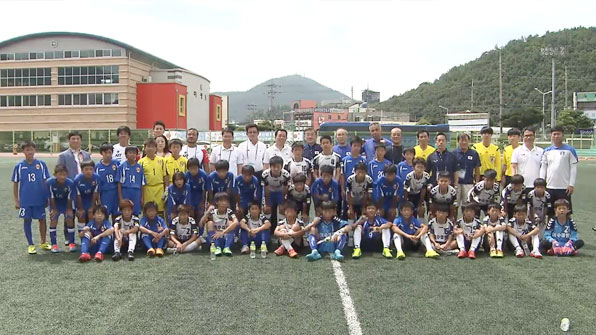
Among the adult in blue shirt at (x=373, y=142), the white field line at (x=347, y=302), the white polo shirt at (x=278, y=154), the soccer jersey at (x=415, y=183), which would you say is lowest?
the white field line at (x=347, y=302)

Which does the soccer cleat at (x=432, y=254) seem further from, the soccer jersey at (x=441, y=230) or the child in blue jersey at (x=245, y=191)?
the child in blue jersey at (x=245, y=191)

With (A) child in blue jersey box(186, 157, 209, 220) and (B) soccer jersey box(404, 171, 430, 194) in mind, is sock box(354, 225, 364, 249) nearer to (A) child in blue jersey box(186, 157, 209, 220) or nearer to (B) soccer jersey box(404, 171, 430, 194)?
(B) soccer jersey box(404, 171, 430, 194)

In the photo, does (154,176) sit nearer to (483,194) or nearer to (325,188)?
(325,188)

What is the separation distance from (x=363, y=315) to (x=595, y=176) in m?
19.6

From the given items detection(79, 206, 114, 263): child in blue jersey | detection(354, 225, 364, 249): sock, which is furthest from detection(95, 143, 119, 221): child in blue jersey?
detection(354, 225, 364, 249): sock

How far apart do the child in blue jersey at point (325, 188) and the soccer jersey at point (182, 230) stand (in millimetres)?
1776

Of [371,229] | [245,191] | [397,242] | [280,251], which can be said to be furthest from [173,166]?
[397,242]

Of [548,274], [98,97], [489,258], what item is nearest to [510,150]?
[489,258]

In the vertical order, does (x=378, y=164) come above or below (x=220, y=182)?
above

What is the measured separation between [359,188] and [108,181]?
3.58 meters

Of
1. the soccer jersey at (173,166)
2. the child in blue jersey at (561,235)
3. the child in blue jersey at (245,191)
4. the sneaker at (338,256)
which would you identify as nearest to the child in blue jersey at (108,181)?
the soccer jersey at (173,166)

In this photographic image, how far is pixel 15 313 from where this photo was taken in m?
4.38

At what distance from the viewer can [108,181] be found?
698 centimetres

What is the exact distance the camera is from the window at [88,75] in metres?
48.7
